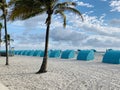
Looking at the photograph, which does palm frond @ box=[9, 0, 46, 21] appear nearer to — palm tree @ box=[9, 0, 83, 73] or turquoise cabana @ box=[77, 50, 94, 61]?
palm tree @ box=[9, 0, 83, 73]

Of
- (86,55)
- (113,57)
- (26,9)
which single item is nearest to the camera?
(26,9)

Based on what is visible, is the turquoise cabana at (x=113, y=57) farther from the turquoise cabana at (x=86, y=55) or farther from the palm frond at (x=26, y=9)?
the palm frond at (x=26, y=9)

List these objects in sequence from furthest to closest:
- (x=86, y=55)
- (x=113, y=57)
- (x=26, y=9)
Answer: (x=86, y=55)
(x=113, y=57)
(x=26, y=9)

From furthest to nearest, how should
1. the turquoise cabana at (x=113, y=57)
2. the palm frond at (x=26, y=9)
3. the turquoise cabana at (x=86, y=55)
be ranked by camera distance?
the turquoise cabana at (x=86, y=55) → the turquoise cabana at (x=113, y=57) → the palm frond at (x=26, y=9)

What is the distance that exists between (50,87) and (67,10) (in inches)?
290

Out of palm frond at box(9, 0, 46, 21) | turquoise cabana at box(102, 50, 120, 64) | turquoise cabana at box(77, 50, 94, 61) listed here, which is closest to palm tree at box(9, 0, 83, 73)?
palm frond at box(9, 0, 46, 21)

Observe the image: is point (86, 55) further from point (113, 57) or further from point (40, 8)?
point (40, 8)

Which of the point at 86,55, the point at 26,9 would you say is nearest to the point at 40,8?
the point at 26,9

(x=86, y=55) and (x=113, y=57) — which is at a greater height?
(x=113, y=57)

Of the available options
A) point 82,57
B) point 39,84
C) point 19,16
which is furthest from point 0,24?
point 39,84

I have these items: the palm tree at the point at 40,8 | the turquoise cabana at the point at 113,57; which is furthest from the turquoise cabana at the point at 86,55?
the palm tree at the point at 40,8

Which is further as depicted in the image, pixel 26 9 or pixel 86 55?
pixel 86 55

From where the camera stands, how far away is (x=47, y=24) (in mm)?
17781

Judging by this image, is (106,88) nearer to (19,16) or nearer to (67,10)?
(67,10)
